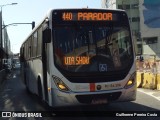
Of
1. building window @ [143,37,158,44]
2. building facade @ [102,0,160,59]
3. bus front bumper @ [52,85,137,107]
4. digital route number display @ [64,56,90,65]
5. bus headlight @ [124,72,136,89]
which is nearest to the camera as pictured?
bus front bumper @ [52,85,137,107]

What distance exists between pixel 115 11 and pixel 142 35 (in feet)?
252

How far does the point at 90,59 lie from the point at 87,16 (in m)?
1.28

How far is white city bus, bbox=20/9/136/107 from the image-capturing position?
1114 centimetres

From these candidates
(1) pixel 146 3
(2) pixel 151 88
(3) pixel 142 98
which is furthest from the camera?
(1) pixel 146 3

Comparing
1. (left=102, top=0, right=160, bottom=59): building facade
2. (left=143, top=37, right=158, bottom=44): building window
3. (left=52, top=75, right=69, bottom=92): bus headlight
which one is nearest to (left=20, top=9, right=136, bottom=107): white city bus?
(left=52, top=75, right=69, bottom=92): bus headlight

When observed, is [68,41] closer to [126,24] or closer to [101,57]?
[101,57]

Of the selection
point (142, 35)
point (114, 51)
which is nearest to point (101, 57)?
point (114, 51)

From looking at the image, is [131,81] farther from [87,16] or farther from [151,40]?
[151,40]

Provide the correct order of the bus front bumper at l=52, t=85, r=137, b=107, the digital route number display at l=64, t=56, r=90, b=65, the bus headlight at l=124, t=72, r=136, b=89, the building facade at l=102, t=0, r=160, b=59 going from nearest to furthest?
the bus front bumper at l=52, t=85, r=137, b=107 → the digital route number display at l=64, t=56, r=90, b=65 → the bus headlight at l=124, t=72, r=136, b=89 → the building facade at l=102, t=0, r=160, b=59

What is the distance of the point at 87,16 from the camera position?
11.7 m

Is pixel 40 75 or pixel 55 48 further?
pixel 40 75

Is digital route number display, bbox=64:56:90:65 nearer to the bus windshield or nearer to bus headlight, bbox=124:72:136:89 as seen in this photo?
the bus windshield

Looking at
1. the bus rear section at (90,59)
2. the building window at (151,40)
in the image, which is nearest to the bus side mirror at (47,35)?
the bus rear section at (90,59)

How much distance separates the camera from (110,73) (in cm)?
1138
